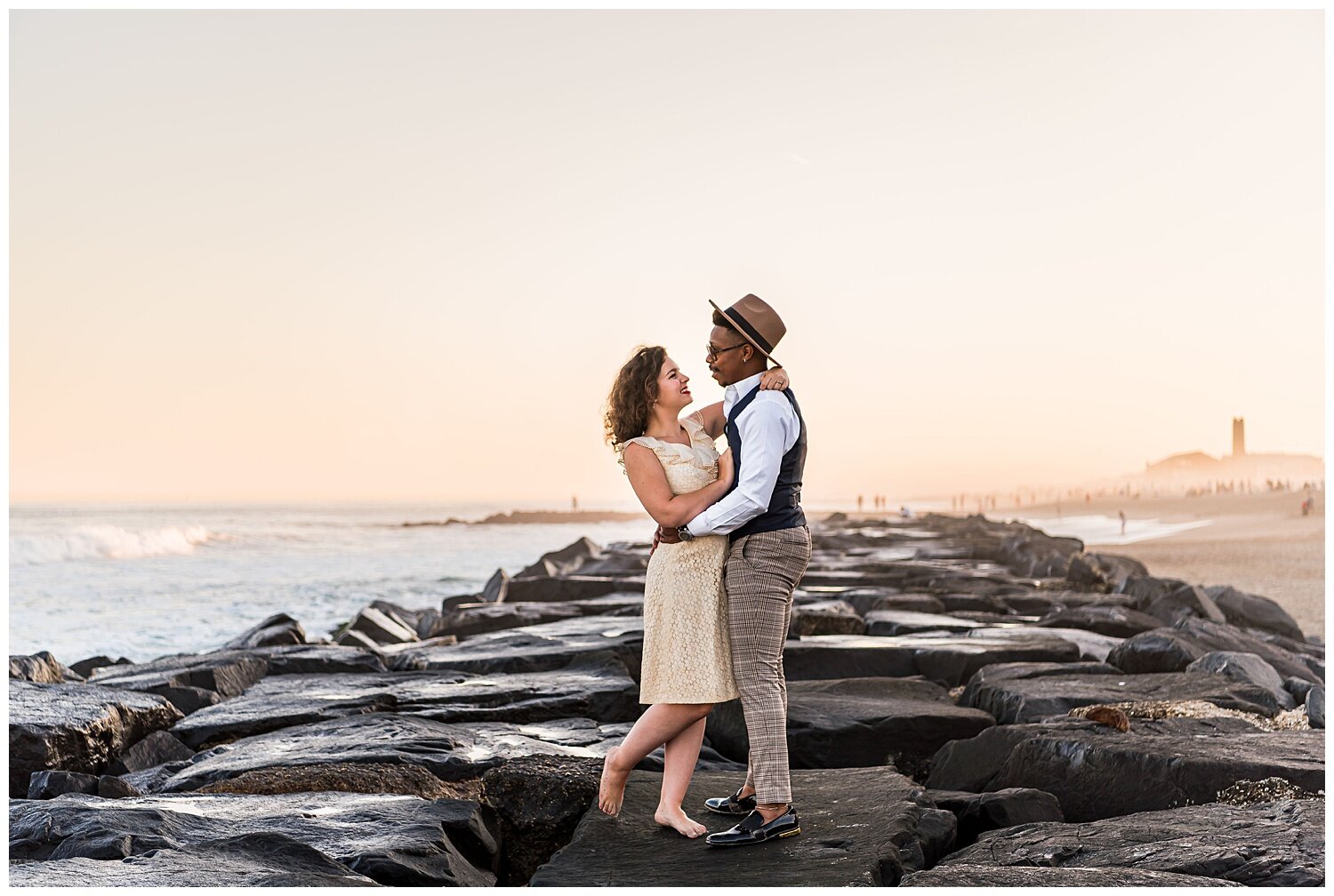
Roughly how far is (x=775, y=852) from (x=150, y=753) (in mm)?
3628

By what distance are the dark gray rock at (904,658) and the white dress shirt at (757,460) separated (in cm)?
393

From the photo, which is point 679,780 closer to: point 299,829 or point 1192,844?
point 299,829

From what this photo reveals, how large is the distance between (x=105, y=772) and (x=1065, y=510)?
285 feet

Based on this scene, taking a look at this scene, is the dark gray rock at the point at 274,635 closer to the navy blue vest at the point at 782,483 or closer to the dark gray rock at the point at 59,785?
the dark gray rock at the point at 59,785

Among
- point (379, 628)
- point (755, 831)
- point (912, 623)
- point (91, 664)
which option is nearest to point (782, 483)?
point (755, 831)

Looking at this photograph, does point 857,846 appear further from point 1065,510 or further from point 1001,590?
point 1065,510

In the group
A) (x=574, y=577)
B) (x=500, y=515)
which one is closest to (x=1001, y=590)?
(x=574, y=577)

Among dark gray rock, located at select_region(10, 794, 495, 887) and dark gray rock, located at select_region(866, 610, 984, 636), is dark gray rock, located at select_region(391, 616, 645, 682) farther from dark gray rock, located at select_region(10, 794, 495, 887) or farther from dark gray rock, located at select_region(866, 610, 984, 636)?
dark gray rock, located at select_region(10, 794, 495, 887)

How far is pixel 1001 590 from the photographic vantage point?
13438 millimetres

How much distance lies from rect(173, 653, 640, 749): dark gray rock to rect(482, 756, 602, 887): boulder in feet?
6.02

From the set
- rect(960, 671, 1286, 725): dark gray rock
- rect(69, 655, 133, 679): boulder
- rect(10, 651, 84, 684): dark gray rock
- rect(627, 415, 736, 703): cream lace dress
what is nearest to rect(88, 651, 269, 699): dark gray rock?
rect(10, 651, 84, 684): dark gray rock

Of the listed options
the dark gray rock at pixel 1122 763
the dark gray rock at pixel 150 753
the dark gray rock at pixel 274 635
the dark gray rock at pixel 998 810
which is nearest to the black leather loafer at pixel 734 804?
the dark gray rock at pixel 998 810

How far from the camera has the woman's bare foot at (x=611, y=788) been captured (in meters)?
4.02

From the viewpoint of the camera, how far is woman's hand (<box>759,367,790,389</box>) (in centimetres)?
389
